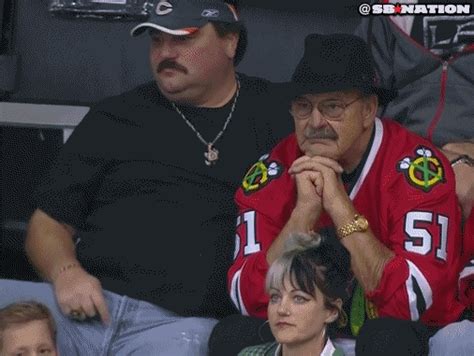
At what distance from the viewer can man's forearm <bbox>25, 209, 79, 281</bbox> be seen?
3893 millimetres

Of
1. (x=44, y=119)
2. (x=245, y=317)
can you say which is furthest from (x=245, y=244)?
(x=44, y=119)

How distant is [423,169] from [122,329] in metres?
0.91

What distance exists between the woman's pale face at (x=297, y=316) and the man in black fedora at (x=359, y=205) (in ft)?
0.38

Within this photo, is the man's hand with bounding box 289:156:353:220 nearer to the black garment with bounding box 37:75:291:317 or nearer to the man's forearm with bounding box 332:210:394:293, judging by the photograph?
the man's forearm with bounding box 332:210:394:293

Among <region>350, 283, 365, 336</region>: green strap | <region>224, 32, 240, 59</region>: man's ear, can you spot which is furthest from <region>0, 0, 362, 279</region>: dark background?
<region>350, 283, 365, 336</region>: green strap

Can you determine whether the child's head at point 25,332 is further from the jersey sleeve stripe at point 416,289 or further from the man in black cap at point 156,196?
the jersey sleeve stripe at point 416,289

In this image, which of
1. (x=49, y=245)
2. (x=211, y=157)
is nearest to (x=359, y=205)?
(x=211, y=157)

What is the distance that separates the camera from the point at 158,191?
157 inches

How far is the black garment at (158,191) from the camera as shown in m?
3.90

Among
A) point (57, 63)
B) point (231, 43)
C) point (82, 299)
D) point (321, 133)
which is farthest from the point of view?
point (57, 63)

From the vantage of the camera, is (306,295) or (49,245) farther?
(49,245)

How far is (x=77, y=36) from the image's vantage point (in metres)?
4.84

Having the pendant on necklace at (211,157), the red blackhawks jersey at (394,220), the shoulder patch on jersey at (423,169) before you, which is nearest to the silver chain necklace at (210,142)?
the pendant on necklace at (211,157)

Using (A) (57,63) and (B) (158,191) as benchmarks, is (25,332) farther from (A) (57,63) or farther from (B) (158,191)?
(A) (57,63)
